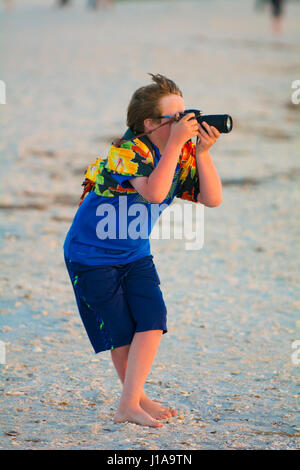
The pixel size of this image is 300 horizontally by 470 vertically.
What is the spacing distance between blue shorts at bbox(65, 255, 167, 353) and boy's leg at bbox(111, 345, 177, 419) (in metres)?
0.06

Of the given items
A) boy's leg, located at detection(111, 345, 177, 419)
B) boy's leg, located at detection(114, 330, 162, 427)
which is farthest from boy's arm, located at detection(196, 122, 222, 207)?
boy's leg, located at detection(111, 345, 177, 419)

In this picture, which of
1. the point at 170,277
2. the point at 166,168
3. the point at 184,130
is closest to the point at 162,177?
the point at 166,168

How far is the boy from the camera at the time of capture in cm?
295

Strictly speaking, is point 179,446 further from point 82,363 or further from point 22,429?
point 82,363

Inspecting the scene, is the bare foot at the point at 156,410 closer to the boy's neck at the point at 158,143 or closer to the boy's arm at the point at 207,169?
the boy's arm at the point at 207,169

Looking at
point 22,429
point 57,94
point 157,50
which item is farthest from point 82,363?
point 157,50

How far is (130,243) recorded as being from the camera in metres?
3.00

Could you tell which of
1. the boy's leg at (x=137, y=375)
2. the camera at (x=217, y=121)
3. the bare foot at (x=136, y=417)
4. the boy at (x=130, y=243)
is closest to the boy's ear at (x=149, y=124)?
the boy at (x=130, y=243)

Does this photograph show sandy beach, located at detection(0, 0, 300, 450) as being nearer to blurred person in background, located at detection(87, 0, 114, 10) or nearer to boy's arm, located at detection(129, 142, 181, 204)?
boy's arm, located at detection(129, 142, 181, 204)

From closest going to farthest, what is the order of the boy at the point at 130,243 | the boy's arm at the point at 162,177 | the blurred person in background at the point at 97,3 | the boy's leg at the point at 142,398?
the boy's arm at the point at 162,177 → the boy at the point at 130,243 → the boy's leg at the point at 142,398 → the blurred person in background at the point at 97,3

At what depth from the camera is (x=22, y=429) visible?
9.91 feet

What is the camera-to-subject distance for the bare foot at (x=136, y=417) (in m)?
3.01

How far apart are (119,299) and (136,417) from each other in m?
0.44

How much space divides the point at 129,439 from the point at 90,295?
0.53 m
